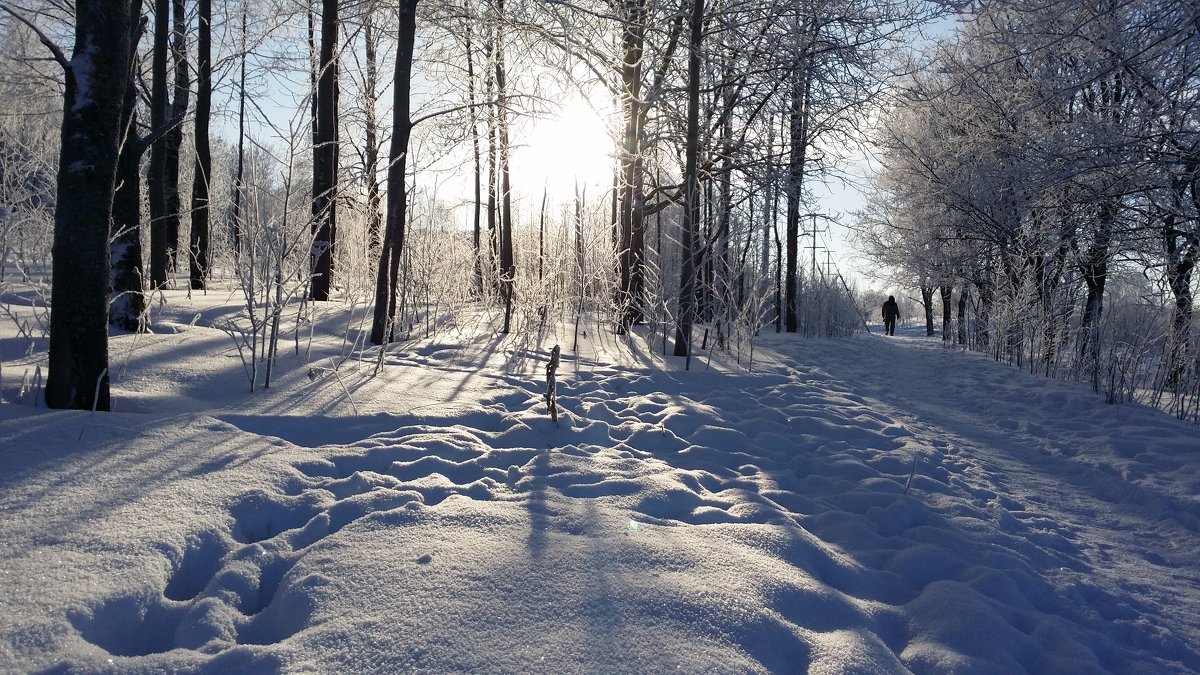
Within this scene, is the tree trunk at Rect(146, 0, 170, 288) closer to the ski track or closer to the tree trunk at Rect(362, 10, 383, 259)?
the tree trunk at Rect(362, 10, 383, 259)

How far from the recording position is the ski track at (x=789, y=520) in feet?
5.81

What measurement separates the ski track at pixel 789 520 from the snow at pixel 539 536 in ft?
0.04

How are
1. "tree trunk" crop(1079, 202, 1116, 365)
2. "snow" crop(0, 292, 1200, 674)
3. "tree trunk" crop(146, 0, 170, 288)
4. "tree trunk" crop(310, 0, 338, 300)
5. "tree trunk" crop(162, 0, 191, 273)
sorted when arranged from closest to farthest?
"snow" crop(0, 292, 1200, 674)
"tree trunk" crop(1079, 202, 1116, 365)
"tree trunk" crop(146, 0, 170, 288)
"tree trunk" crop(310, 0, 338, 300)
"tree trunk" crop(162, 0, 191, 273)

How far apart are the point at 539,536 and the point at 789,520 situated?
1167 mm

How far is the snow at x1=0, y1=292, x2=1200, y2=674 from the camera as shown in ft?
5.13

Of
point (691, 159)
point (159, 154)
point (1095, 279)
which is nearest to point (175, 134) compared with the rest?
point (159, 154)

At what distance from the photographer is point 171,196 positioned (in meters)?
9.16

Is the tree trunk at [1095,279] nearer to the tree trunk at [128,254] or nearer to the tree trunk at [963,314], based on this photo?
the tree trunk at [963,314]

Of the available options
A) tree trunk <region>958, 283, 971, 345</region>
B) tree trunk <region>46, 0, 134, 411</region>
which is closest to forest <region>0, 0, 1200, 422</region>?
tree trunk <region>46, 0, 134, 411</region>

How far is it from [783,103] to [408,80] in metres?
6.96

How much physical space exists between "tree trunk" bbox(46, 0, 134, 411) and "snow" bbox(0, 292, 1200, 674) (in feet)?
0.92

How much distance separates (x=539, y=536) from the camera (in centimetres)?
218

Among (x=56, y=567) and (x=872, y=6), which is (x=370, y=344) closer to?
(x=56, y=567)

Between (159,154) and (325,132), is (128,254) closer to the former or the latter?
(325,132)
